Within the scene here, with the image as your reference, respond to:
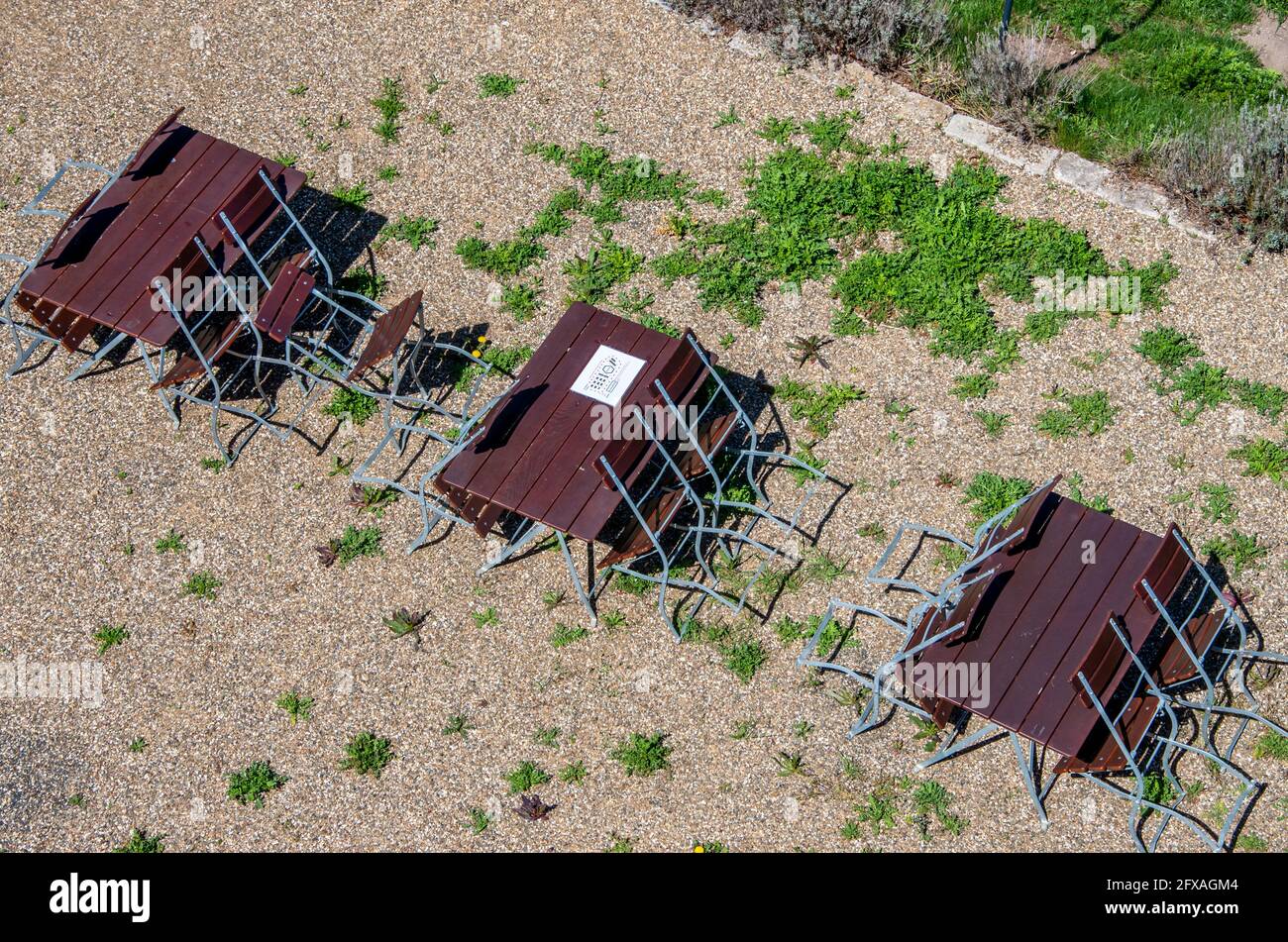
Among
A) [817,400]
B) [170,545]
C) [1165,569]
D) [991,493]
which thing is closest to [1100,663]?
[1165,569]

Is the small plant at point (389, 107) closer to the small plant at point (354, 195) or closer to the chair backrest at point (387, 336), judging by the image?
the small plant at point (354, 195)

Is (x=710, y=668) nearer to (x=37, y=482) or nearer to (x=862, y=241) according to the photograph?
(x=862, y=241)

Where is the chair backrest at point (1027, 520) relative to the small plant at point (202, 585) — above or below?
above

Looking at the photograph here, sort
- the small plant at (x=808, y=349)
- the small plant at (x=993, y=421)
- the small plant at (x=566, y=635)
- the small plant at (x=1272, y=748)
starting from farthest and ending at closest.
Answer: the small plant at (x=808, y=349)
the small plant at (x=993, y=421)
the small plant at (x=566, y=635)
the small plant at (x=1272, y=748)

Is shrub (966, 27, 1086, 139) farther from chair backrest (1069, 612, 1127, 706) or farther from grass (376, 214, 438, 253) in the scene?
chair backrest (1069, 612, 1127, 706)

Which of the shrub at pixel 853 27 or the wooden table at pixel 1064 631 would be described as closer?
the wooden table at pixel 1064 631

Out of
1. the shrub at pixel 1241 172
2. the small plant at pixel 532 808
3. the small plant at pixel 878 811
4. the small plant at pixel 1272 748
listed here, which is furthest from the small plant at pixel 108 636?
the shrub at pixel 1241 172
